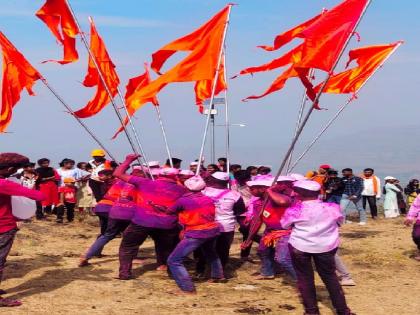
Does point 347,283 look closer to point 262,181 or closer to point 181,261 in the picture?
point 262,181

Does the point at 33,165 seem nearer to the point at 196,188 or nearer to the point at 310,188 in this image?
the point at 196,188

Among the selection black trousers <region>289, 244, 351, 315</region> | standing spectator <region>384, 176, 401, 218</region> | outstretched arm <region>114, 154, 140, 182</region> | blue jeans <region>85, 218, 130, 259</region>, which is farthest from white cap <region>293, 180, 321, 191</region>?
standing spectator <region>384, 176, 401, 218</region>

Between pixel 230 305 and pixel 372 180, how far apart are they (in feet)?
39.1

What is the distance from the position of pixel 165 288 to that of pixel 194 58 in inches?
145

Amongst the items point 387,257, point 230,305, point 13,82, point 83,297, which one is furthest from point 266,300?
point 13,82

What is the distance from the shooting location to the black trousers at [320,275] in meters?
6.93

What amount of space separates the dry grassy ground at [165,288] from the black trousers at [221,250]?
0.41m

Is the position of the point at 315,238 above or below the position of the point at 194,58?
below

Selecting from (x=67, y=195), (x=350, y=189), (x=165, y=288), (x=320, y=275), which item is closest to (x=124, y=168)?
(x=165, y=288)

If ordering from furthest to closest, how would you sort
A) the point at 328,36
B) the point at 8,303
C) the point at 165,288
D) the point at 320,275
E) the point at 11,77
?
the point at 11,77
the point at 165,288
the point at 328,36
the point at 8,303
the point at 320,275

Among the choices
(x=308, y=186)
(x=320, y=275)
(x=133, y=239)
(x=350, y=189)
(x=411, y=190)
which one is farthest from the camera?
(x=411, y=190)

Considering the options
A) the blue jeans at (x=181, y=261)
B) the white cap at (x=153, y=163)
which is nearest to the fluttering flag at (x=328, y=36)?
the blue jeans at (x=181, y=261)

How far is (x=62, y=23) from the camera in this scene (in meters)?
10.2

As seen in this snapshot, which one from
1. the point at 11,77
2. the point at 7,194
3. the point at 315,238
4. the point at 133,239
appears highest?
the point at 11,77
